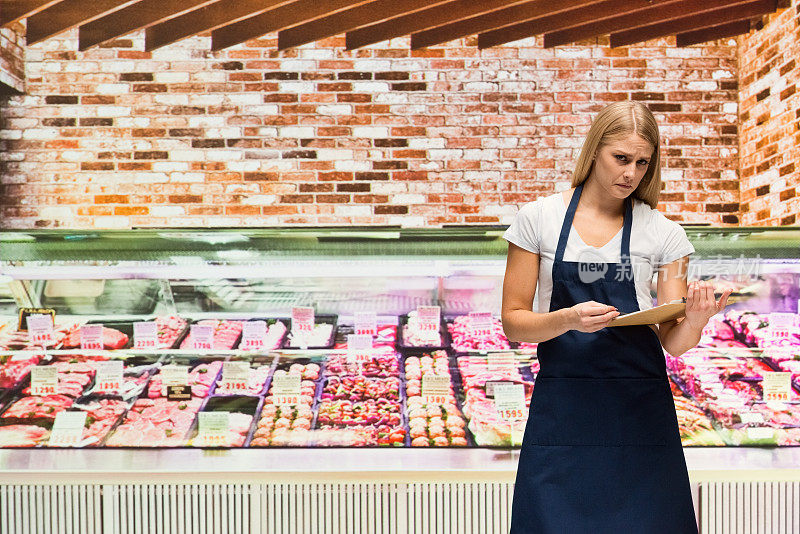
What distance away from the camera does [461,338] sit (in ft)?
10.6

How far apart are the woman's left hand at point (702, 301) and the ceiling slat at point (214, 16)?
10.9 feet

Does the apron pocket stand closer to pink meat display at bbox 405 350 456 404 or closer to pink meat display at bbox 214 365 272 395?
pink meat display at bbox 405 350 456 404

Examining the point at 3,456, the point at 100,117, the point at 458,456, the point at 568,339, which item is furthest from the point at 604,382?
the point at 100,117

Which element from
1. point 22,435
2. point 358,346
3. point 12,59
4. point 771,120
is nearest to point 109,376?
point 22,435

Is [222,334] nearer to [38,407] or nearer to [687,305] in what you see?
[38,407]

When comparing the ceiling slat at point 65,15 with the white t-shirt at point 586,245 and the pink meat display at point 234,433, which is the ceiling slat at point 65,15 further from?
Answer: the white t-shirt at point 586,245

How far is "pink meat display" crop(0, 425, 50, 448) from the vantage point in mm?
2904

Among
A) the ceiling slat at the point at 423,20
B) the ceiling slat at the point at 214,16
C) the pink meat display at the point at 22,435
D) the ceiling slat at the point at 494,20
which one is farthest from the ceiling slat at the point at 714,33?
the pink meat display at the point at 22,435

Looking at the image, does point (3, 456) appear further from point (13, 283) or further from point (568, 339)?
point (568, 339)

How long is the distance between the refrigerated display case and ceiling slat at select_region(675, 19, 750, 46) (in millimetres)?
2211

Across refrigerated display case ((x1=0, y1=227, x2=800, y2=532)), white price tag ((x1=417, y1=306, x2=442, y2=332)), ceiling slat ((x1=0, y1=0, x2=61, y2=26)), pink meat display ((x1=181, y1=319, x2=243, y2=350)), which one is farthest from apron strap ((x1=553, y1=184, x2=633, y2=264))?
ceiling slat ((x1=0, y1=0, x2=61, y2=26))

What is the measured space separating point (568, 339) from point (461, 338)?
57.0 inches

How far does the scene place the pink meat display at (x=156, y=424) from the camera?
288cm

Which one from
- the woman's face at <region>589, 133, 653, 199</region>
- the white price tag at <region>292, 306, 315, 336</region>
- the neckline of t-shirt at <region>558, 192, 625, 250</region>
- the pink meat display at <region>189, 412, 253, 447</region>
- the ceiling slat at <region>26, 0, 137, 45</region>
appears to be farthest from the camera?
the ceiling slat at <region>26, 0, 137, 45</region>
